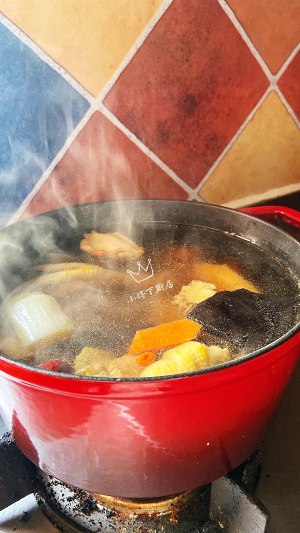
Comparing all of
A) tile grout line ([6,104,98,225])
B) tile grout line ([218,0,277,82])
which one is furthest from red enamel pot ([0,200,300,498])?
tile grout line ([218,0,277,82])

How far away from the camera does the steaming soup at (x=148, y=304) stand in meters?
0.81

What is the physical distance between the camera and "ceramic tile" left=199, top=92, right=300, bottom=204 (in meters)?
1.50

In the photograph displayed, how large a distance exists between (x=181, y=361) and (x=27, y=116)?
69cm

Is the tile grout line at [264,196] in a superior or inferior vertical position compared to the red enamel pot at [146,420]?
superior

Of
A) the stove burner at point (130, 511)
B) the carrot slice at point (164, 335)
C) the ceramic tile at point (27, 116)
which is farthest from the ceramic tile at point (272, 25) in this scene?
the stove burner at point (130, 511)

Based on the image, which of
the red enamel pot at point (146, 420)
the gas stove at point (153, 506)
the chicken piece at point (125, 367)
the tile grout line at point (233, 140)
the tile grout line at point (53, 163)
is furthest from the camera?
the tile grout line at point (233, 140)

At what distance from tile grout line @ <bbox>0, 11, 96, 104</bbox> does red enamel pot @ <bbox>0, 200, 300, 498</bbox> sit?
2.36 ft

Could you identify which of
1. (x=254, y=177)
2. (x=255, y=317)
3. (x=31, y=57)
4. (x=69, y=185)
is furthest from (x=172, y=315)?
(x=254, y=177)

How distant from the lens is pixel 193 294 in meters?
0.96

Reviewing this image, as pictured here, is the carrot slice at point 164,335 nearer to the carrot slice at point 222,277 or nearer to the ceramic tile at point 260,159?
the carrot slice at point 222,277

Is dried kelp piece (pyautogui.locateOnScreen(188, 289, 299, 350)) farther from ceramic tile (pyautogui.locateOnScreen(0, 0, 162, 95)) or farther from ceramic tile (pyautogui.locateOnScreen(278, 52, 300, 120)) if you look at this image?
ceramic tile (pyautogui.locateOnScreen(278, 52, 300, 120))

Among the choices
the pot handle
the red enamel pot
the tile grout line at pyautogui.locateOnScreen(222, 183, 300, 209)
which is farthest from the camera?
the tile grout line at pyautogui.locateOnScreen(222, 183, 300, 209)

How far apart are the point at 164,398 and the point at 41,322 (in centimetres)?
30

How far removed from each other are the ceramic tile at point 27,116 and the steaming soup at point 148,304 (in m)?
0.21
